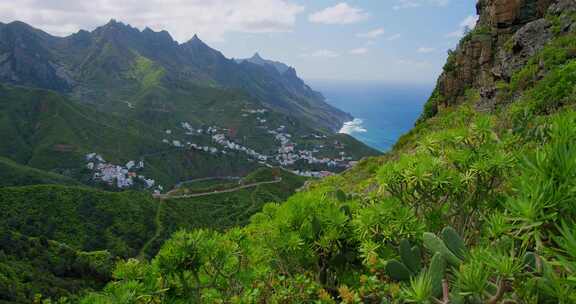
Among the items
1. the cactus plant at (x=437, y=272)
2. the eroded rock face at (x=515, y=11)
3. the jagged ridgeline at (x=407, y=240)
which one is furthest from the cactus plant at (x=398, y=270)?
the eroded rock face at (x=515, y=11)

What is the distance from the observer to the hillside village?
11412 cm

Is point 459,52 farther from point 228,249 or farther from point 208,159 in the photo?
point 208,159

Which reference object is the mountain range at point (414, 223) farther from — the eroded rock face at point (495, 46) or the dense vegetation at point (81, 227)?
the dense vegetation at point (81, 227)

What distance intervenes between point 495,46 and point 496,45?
0.33 feet

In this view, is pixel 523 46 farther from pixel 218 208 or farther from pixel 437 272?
pixel 218 208

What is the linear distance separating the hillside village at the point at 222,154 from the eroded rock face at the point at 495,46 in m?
102

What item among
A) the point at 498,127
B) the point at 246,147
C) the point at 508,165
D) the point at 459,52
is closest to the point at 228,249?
the point at 508,165

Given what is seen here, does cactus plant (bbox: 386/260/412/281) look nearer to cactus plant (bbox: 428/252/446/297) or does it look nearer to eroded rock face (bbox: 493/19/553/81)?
cactus plant (bbox: 428/252/446/297)

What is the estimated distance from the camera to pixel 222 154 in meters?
146

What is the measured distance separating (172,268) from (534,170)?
2700 millimetres

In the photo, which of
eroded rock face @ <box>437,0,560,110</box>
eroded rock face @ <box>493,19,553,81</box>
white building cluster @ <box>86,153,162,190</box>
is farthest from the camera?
white building cluster @ <box>86,153,162,190</box>

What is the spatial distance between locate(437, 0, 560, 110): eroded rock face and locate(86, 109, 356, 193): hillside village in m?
102

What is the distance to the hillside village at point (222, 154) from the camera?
374 ft

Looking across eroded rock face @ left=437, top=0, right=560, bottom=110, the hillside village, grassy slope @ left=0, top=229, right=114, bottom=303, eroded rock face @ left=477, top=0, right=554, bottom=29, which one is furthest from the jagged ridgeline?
the hillside village
